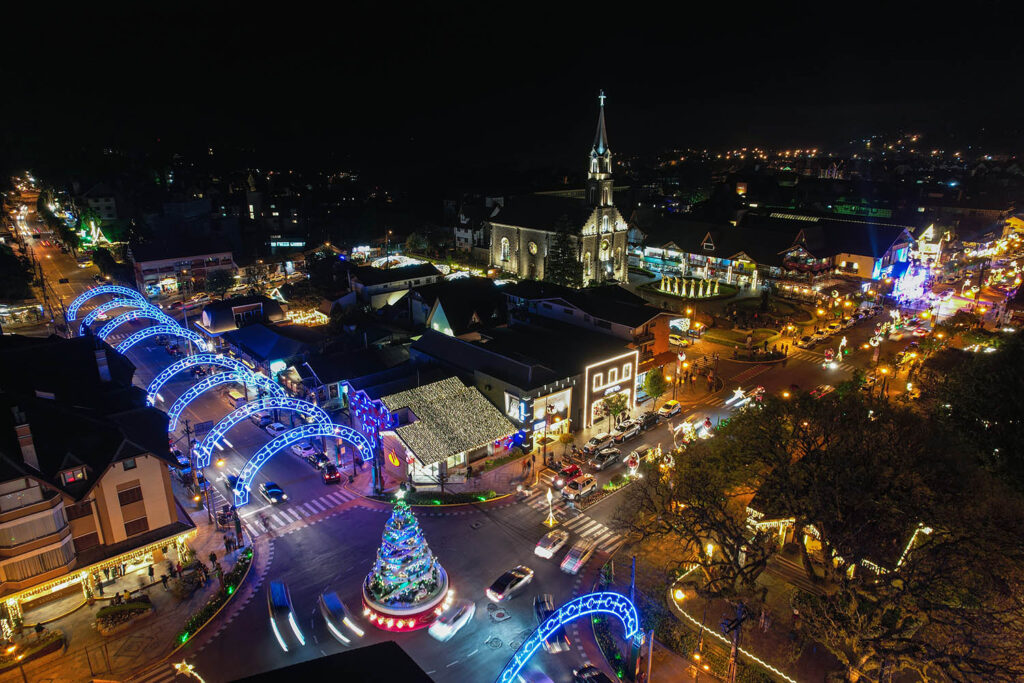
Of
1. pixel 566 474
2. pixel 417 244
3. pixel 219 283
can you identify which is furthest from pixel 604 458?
pixel 417 244

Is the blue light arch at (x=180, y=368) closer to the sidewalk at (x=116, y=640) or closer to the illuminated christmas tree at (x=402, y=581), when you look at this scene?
the sidewalk at (x=116, y=640)

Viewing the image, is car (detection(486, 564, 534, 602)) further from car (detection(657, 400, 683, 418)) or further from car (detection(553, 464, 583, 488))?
car (detection(657, 400, 683, 418))

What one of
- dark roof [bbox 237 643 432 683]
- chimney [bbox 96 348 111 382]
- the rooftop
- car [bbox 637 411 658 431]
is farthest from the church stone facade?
dark roof [bbox 237 643 432 683]

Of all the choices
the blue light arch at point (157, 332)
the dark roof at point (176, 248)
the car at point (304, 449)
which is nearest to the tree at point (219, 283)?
the dark roof at point (176, 248)

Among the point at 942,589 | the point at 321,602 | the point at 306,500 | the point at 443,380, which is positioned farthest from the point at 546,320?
the point at 942,589

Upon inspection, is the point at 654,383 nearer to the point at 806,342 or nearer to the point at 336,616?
the point at 806,342

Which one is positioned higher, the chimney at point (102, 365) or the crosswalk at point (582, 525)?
the chimney at point (102, 365)

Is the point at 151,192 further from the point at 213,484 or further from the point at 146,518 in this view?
the point at 146,518
